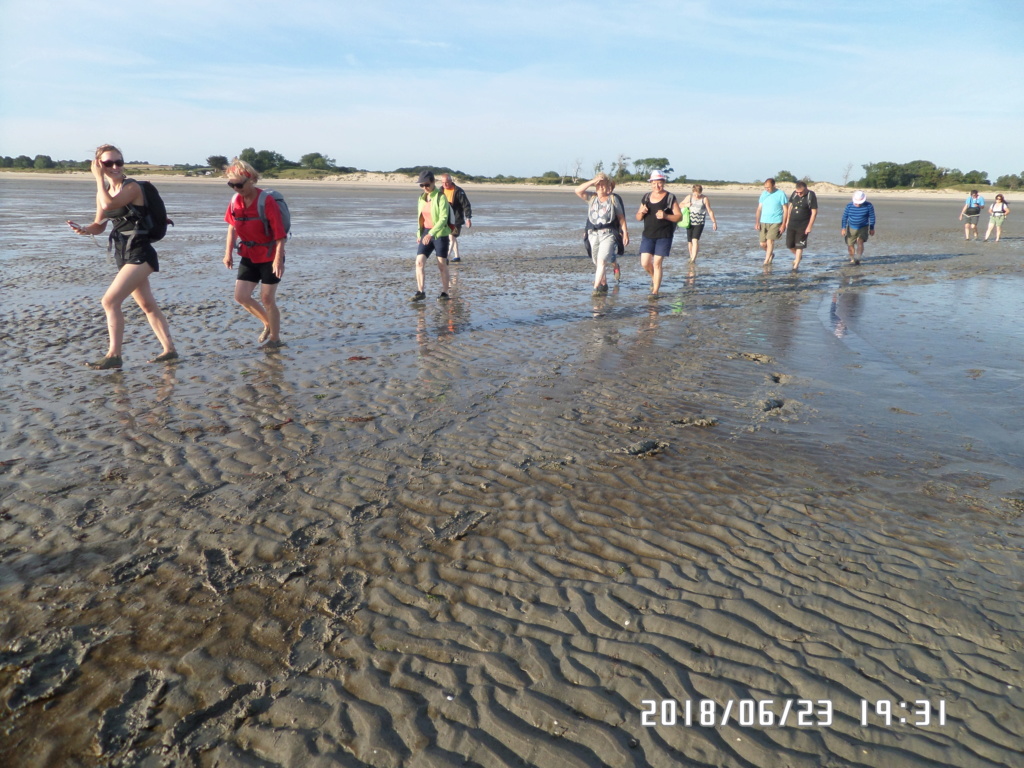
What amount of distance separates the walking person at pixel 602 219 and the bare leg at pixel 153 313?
5775 millimetres

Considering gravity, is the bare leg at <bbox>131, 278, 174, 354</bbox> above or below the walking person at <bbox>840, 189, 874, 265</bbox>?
below

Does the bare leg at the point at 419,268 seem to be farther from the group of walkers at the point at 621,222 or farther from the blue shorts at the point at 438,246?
the group of walkers at the point at 621,222

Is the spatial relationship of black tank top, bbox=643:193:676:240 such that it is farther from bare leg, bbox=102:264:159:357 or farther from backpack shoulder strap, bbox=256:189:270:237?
bare leg, bbox=102:264:159:357

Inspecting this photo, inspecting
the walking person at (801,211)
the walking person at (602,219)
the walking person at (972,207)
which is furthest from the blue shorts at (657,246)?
the walking person at (972,207)

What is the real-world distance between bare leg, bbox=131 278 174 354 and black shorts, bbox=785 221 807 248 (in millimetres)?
11682

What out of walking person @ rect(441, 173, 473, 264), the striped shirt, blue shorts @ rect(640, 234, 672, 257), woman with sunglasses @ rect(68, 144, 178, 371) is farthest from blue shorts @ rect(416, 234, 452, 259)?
the striped shirt

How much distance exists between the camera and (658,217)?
10195 mm

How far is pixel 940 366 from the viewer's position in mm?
7250

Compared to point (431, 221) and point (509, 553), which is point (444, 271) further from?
point (509, 553)

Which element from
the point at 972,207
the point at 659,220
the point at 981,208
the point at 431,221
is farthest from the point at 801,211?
the point at 972,207

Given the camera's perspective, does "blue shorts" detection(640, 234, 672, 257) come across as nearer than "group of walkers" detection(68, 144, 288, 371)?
No

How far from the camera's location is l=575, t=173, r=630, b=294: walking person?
1026cm

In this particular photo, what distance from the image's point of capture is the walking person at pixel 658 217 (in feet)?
33.2

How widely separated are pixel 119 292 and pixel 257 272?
1253mm
